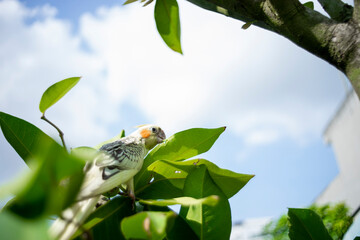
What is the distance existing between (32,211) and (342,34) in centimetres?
56

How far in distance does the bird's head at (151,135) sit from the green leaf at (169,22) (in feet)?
1.15

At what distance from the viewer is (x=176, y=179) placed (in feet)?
2.27

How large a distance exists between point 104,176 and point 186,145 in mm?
214

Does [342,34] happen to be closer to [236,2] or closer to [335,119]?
[236,2]

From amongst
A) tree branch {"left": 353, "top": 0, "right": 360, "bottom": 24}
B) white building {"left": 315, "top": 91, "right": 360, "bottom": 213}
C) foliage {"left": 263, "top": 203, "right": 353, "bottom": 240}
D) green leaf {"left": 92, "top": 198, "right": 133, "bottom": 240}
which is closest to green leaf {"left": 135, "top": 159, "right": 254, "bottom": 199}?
green leaf {"left": 92, "top": 198, "right": 133, "bottom": 240}

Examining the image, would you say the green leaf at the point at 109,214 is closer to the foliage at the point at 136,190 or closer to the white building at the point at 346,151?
the foliage at the point at 136,190

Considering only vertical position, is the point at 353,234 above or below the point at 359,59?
below

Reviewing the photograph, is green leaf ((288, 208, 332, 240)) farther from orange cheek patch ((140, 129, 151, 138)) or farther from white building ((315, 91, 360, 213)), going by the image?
white building ((315, 91, 360, 213))

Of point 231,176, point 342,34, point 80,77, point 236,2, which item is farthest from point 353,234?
point 80,77

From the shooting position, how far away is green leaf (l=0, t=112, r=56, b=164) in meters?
0.64

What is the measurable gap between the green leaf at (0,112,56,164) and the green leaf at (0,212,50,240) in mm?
421

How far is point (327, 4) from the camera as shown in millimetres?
653

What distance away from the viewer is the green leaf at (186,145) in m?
0.70

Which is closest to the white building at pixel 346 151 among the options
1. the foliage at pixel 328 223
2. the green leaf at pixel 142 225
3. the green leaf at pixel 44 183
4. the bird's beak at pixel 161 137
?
the foliage at pixel 328 223
